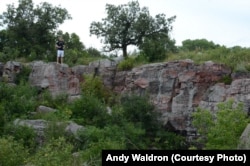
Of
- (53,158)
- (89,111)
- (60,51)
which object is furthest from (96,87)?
(53,158)

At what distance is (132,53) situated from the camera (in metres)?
30.8

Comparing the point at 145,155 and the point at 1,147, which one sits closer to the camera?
the point at 145,155

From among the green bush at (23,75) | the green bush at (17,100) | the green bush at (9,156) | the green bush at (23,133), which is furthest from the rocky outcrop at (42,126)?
the green bush at (23,75)

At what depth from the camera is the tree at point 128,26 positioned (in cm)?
3045

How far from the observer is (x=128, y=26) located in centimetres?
3066

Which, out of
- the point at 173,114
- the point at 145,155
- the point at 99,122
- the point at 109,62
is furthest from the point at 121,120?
the point at 145,155

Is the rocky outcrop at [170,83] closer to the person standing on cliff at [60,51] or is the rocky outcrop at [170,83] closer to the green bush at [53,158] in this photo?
the person standing on cliff at [60,51]

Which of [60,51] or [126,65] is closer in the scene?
[60,51]

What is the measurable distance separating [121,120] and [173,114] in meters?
3.88

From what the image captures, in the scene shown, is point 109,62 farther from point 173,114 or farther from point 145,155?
point 145,155
